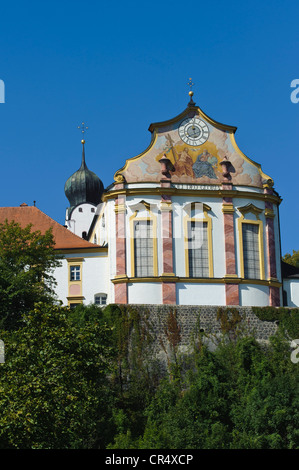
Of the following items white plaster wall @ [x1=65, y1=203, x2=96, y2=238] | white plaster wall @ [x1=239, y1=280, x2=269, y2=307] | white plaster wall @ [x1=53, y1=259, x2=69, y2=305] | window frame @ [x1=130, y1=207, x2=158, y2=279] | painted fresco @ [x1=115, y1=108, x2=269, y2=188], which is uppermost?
white plaster wall @ [x1=65, y1=203, x2=96, y2=238]

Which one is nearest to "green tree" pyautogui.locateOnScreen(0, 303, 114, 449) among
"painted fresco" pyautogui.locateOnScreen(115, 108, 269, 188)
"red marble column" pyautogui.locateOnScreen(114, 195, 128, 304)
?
"red marble column" pyautogui.locateOnScreen(114, 195, 128, 304)

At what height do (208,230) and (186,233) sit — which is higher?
(208,230)

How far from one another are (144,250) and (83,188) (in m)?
32.5

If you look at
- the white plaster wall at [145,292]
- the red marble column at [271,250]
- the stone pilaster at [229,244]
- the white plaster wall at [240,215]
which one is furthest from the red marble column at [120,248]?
the red marble column at [271,250]

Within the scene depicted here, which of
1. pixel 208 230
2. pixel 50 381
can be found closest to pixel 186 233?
pixel 208 230

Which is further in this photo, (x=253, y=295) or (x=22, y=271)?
(x=253, y=295)

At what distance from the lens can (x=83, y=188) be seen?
92812 millimetres

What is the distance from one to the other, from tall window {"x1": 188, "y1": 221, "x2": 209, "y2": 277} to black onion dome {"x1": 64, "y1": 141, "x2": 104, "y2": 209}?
102 feet

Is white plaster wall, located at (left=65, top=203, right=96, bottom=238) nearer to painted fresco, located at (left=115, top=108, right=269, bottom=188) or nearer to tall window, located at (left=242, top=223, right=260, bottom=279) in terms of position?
painted fresco, located at (left=115, top=108, right=269, bottom=188)

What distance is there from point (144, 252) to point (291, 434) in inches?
724

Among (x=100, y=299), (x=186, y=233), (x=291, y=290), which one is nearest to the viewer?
(x=186, y=233)

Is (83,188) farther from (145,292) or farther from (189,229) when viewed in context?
(145,292)

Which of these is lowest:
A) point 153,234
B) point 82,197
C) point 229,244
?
point 229,244

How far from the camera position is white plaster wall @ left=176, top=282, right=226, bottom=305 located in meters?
60.7
